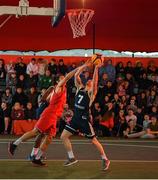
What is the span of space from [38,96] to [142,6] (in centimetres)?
720

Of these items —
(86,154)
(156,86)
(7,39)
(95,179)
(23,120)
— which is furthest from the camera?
(7,39)

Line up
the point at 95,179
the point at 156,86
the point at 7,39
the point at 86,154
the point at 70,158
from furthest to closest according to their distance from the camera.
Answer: the point at 7,39
the point at 156,86
the point at 86,154
the point at 70,158
the point at 95,179

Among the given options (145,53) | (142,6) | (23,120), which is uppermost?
(142,6)

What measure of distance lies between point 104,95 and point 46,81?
2449 mm

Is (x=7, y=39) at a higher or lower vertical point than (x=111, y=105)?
higher

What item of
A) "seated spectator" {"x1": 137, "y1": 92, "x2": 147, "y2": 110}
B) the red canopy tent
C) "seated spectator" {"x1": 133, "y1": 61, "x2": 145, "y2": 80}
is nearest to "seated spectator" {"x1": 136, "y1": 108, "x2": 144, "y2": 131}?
"seated spectator" {"x1": 137, "y1": 92, "x2": 147, "y2": 110}

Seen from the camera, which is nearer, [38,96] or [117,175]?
[117,175]

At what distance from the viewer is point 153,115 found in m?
20.7

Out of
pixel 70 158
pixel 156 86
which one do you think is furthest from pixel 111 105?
pixel 70 158

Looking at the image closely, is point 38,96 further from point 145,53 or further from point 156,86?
point 145,53

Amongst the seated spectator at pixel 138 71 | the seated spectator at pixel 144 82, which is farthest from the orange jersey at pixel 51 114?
the seated spectator at pixel 138 71

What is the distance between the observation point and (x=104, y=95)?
2122 cm

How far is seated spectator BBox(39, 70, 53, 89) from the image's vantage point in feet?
71.2

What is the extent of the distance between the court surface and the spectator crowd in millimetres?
2782
